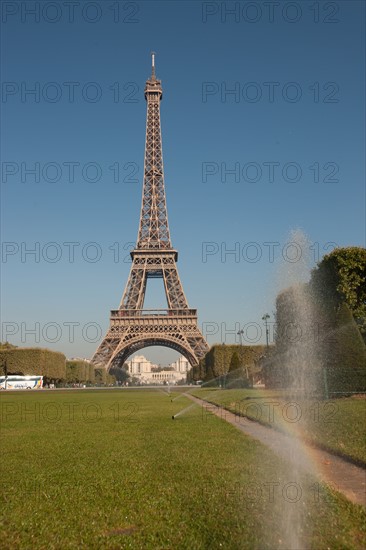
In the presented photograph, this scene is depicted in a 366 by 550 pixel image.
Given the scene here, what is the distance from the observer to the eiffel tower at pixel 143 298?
266 ft

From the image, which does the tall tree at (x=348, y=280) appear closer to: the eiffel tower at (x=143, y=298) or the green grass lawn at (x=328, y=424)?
the green grass lawn at (x=328, y=424)

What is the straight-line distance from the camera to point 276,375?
3906 cm

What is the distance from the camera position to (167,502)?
6.43 metres

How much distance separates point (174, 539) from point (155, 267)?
7917cm

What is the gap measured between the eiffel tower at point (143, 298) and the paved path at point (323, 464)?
6719cm

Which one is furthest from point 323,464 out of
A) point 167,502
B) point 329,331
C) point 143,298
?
point 143,298

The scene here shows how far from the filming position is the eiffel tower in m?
81.0

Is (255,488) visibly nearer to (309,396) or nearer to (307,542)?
(307,542)

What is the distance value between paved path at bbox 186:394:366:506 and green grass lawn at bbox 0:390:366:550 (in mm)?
389

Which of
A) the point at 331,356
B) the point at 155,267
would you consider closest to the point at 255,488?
the point at 331,356

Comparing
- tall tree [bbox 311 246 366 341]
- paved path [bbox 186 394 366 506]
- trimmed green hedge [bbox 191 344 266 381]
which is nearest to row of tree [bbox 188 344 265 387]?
trimmed green hedge [bbox 191 344 266 381]

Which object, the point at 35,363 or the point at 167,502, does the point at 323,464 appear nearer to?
the point at 167,502

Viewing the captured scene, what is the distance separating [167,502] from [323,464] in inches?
160

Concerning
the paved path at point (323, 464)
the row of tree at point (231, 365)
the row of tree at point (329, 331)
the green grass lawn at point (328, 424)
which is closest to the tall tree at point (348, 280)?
the row of tree at point (329, 331)
